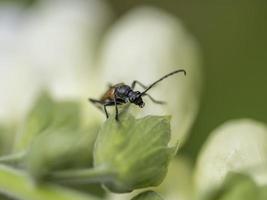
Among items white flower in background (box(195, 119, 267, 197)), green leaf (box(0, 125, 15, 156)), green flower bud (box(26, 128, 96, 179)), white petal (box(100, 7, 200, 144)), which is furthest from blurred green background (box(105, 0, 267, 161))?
green flower bud (box(26, 128, 96, 179))

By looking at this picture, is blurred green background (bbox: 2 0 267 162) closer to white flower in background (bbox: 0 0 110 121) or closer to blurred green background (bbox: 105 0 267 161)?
blurred green background (bbox: 105 0 267 161)

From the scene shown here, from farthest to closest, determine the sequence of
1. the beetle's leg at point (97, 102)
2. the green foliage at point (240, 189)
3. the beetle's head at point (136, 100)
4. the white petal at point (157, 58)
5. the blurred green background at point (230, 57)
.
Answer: the blurred green background at point (230, 57) → the white petal at point (157, 58) → the beetle's leg at point (97, 102) → the beetle's head at point (136, 100) → the green foliage at point (240, 189)

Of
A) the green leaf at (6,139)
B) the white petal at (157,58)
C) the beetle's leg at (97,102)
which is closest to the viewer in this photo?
the beetle's leg at (97,102)

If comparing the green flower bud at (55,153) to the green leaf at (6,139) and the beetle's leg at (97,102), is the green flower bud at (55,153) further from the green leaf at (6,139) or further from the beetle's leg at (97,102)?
the green leaf at (6,139)

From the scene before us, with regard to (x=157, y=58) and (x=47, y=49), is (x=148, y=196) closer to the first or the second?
(x=157, y=58)

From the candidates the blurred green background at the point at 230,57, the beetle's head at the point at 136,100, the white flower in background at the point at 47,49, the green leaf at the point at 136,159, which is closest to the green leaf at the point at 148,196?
the green leaf at the point at 136,159

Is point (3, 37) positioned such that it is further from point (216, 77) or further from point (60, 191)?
point (60, 191)

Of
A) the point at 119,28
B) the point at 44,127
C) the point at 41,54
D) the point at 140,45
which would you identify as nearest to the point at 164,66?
the point at 140,45
